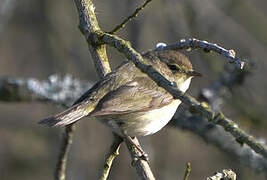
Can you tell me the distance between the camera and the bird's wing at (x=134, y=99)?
4.07m

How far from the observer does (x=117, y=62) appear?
870 centimetres

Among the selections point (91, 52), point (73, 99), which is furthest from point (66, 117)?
point (73, 99)

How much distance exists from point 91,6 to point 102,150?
506 centimetres

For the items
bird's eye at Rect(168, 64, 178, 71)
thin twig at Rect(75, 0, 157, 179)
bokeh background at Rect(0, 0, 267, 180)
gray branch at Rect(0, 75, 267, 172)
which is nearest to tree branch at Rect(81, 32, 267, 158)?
thin twig at Rect(75, 0, 157, 179)

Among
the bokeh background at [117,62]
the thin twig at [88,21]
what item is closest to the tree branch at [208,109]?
the thin twig at [88,21]

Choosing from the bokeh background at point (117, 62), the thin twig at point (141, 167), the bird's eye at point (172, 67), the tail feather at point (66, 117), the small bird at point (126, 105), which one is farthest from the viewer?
the bokeh background at point (117, 62)

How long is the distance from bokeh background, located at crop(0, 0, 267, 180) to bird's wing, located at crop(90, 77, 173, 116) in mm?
1278

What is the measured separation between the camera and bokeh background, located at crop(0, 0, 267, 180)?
6.28 meters

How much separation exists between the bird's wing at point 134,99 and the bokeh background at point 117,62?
1.28 meters

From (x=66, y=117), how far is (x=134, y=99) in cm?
81

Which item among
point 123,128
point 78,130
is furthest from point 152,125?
point 78,130

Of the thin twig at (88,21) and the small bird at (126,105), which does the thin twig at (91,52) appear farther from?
the small bird at (126,105)

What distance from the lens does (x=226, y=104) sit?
627 centimetres

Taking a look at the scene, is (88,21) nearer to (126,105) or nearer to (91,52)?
(91,52)
